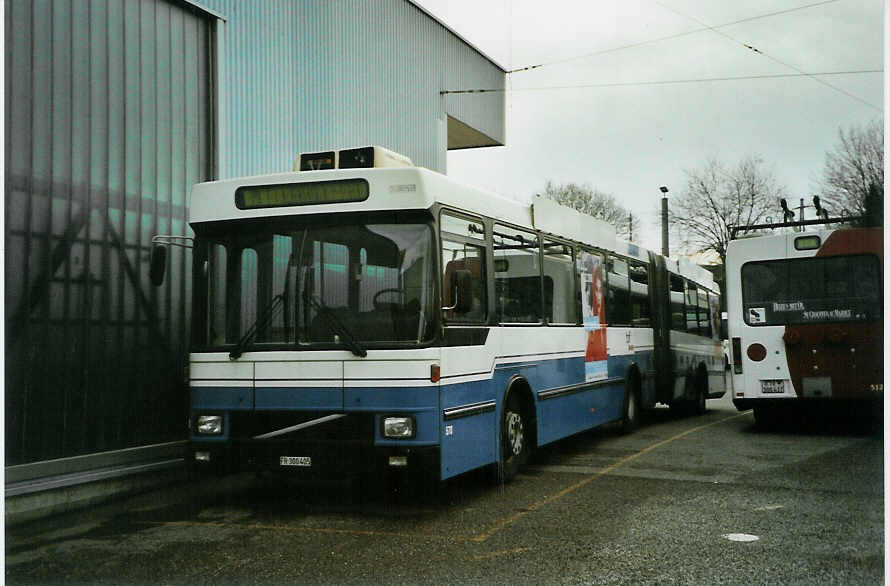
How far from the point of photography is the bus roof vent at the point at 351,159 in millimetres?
8445

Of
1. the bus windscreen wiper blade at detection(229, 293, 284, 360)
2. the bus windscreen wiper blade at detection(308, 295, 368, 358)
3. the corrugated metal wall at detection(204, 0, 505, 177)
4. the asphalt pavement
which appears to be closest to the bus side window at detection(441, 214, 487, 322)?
the bus windscreen wiper blade at detection(308, 295, 368, 358)

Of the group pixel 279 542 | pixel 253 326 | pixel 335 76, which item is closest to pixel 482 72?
pixel 335 76

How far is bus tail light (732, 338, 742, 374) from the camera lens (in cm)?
1385

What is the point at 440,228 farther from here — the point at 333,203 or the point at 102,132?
the point at 102,132

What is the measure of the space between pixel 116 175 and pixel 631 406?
7949 millimetres

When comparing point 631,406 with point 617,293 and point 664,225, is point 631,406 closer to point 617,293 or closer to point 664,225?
point 617,293

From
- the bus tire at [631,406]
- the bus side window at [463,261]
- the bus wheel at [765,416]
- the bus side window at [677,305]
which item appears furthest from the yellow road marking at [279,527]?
the bus side window at [677,305]

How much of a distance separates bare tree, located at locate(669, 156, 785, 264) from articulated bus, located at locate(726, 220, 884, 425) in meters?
0.88

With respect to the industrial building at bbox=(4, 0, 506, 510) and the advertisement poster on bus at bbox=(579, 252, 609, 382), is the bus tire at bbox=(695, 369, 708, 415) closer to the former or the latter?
the advertisement poster on bus at bbox=(579, 252, 609, 382)

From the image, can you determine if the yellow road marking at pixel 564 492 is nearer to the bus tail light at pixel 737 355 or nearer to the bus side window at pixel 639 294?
the bus tail light at pixel 737 355

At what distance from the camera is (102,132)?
950 centimetres

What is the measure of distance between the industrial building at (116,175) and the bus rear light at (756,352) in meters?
6.95

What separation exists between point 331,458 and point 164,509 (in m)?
1.99

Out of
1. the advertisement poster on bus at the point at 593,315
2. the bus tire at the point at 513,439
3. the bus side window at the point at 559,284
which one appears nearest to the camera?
the bus tire at the point at 513,439
